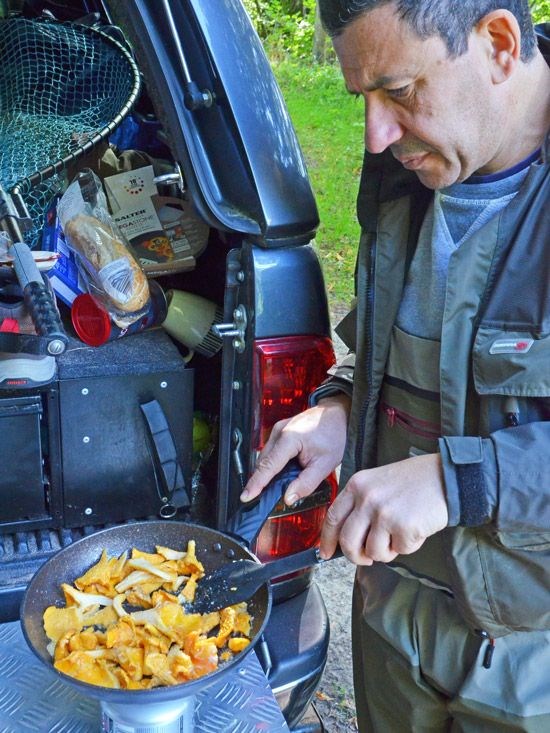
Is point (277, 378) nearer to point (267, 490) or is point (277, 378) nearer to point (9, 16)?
point (267, 490)

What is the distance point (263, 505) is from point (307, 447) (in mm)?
150

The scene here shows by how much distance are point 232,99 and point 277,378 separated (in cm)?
59

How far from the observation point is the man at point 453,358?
50.0 inches

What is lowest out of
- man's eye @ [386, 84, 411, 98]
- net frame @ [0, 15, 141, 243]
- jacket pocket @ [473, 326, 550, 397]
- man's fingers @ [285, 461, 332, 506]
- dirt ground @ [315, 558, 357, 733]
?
dirt ground @ [315, 558, 357, 733]

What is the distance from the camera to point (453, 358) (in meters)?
1.37

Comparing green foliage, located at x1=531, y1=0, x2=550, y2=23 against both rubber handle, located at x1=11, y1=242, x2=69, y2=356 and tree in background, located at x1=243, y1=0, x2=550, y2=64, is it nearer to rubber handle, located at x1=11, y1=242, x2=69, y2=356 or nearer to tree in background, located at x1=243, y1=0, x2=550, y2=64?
tree in background, located at x1=243, y1=0, x2=550, y2=64

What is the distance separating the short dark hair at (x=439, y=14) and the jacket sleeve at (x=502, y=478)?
60 cm

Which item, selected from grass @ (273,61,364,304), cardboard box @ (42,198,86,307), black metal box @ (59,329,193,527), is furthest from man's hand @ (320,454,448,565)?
grass @ (273,61,364,304)

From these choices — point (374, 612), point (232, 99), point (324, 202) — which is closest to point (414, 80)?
point (232, 99)

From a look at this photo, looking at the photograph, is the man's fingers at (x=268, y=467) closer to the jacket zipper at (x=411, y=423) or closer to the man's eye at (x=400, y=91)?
the jacket zipper at (x=411, y=423)

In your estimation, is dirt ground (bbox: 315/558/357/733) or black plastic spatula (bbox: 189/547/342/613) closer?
black plastic spatula (bbox: 189/547/342/613)

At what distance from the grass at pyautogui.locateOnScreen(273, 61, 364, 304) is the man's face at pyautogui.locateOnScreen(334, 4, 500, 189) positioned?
4172 mm

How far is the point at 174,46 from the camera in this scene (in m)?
1.71

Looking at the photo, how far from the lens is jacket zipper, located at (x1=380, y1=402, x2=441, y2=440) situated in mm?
1503
